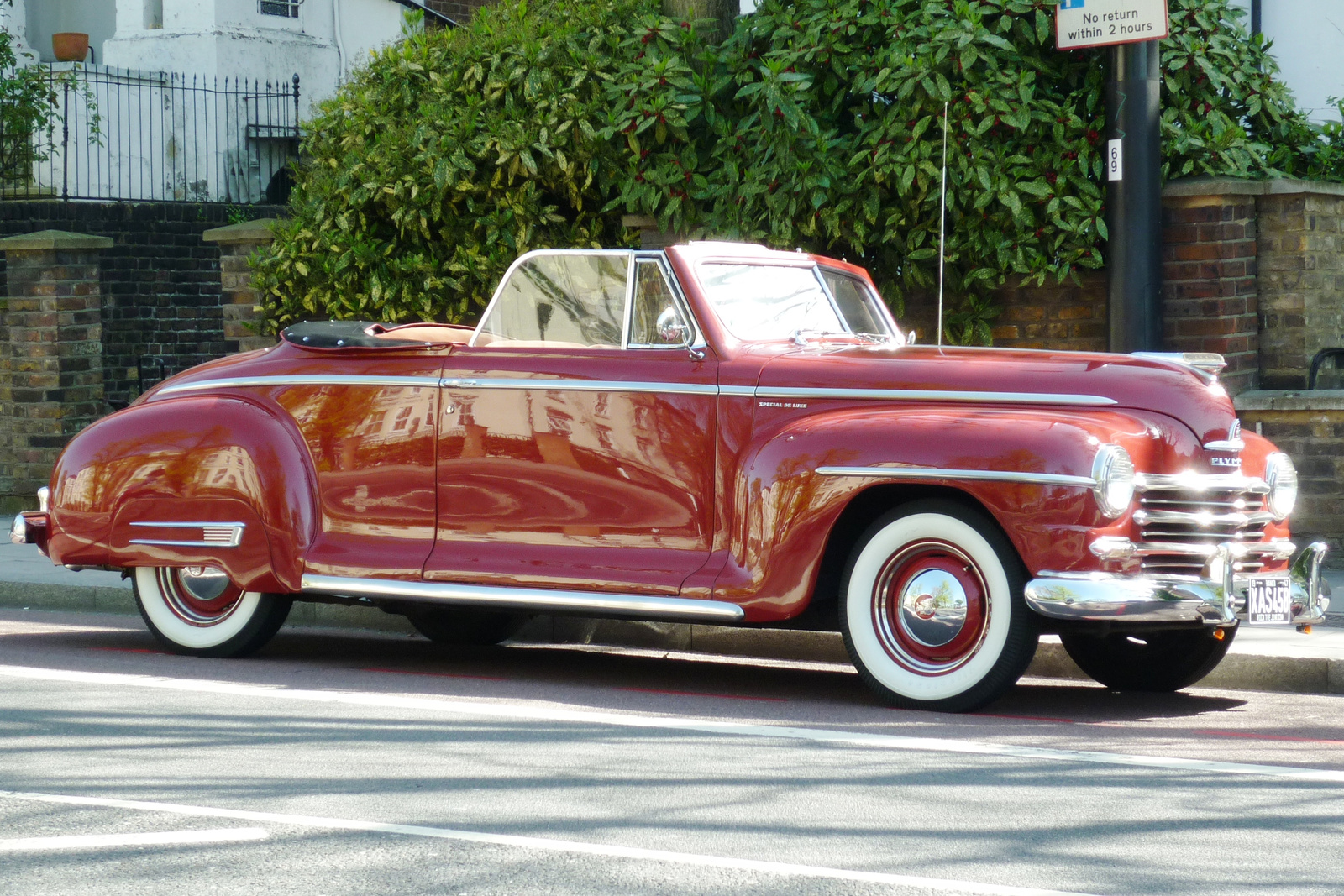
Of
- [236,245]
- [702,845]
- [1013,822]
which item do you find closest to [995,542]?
[1013,822]

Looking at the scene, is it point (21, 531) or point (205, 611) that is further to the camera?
point (21, 531)

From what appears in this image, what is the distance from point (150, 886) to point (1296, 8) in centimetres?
1190

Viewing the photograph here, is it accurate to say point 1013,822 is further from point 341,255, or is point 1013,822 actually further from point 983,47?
point 341,255

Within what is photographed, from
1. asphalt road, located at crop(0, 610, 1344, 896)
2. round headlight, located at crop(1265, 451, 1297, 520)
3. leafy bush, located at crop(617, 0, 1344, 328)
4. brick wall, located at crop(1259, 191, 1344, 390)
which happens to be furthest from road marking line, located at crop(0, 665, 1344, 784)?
brick wall, located at crop(1259, 191, 1344, 390)

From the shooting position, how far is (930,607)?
22.0ft

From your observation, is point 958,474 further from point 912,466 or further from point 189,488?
point 189,488

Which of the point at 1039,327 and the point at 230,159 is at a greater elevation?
the point at 230,159

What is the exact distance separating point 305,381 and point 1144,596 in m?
3.94

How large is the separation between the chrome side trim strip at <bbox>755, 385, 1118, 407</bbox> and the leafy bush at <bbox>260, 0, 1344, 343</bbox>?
12.6 feet

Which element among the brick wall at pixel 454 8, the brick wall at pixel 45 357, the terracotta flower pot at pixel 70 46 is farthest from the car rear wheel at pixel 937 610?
the brick wall at pixel 454 8

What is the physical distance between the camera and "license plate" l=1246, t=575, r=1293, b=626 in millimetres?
6551

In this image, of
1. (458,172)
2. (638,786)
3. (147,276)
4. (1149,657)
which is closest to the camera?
(638,786)

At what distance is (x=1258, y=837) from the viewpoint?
191 inches

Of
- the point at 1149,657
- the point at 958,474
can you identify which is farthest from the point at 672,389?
the point at 1149,657
